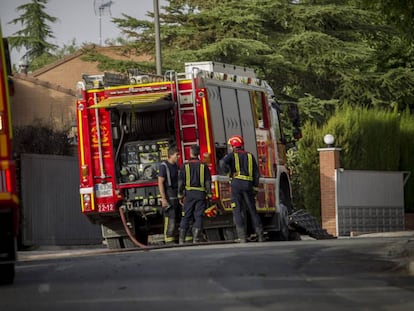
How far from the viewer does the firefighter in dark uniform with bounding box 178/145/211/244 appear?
20.8 metres

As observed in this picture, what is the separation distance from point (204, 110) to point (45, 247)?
6.35 meters

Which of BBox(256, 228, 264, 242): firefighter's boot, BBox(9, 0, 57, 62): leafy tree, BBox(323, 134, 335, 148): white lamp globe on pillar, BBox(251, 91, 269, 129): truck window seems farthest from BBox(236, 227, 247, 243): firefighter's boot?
BBox(9, 0, 57, 62): leafy tree

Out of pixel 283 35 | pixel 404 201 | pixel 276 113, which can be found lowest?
pixel 404 201

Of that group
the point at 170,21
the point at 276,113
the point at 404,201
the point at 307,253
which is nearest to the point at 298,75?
the point at 170,21

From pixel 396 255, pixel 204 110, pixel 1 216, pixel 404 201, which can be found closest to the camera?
pixel 1 216

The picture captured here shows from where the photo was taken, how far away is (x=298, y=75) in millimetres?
44531

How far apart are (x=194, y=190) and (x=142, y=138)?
1.87m

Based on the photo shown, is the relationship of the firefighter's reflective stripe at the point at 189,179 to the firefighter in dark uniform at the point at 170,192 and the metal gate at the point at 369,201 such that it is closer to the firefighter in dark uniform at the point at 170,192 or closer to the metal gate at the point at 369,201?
the firefighter in dark uniform at the point at 170,192

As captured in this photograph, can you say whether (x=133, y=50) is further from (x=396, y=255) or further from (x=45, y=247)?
(x=396, y=255)

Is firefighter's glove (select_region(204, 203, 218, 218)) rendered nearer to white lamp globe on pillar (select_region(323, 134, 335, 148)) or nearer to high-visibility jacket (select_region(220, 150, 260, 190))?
high-visibility jacket (select_region(220, 150, 260, 190))

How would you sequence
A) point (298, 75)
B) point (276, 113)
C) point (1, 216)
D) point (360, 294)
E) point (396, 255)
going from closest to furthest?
point (360, 294), point (1, 216), point (396, 255), point (276, 113), point (298, 75)

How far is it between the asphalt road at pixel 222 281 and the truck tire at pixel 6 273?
0.19 m

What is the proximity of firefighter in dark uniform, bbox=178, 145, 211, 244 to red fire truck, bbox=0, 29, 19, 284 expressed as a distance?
297 inches

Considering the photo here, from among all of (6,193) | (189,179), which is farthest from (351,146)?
(6,193)
